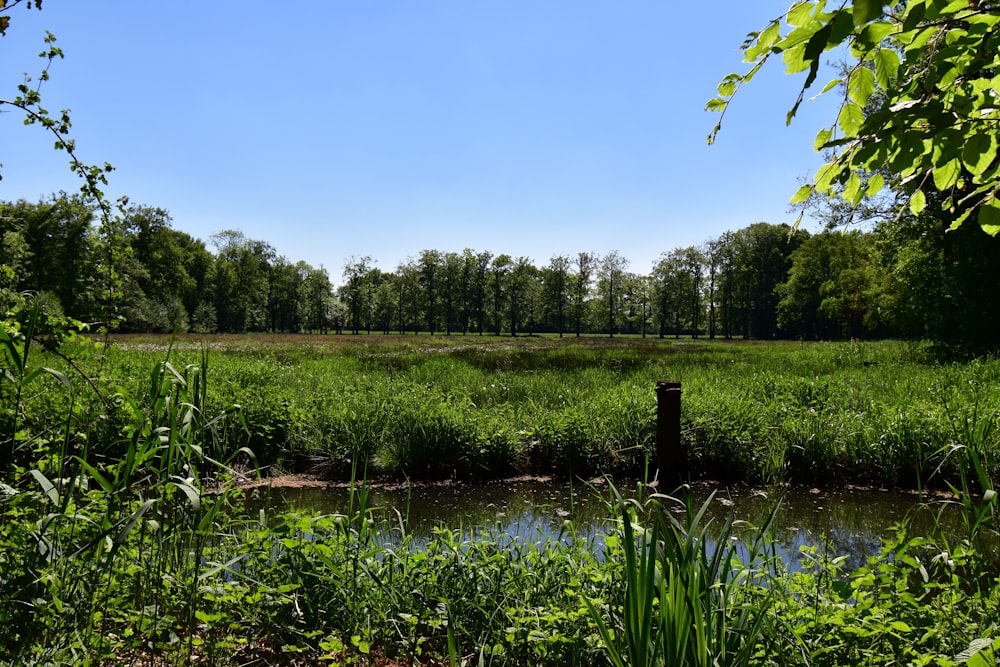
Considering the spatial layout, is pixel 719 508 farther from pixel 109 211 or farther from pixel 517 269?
pixel 517 269

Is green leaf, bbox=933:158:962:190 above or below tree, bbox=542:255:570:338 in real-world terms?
below

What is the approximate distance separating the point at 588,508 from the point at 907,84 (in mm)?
4695

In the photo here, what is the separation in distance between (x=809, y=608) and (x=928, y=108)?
206cm

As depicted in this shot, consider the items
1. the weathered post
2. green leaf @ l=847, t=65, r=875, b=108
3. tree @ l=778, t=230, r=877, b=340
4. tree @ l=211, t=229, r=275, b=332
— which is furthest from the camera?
tree @ l=211, t=229, r=275, b=332

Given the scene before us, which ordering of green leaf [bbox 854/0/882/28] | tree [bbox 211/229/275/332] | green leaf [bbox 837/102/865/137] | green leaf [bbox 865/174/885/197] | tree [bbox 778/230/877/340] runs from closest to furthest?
green leaf [bbox 854/0/882/28]
green leaf [bbox 837/102/865/137]
green leaf [bbox 865/174/885/197]
tree [bbox 778/230/877/340]
tree [bbox 211/229/275/332]

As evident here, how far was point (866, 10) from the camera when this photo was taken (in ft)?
4.24

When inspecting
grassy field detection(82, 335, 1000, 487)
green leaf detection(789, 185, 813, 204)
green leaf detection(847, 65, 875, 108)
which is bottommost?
grassy field detection(82, 335, 1000, 487)

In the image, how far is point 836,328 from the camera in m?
60.5

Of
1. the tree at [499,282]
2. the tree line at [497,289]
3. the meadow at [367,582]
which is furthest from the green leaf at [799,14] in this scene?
the tree at [499,282]

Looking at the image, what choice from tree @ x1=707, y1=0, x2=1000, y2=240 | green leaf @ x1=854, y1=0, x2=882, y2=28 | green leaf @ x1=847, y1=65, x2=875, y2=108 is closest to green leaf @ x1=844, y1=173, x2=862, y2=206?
tree @ x1=707, y1=0, x2=1000, y2=240

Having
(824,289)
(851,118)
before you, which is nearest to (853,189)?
(851,118)

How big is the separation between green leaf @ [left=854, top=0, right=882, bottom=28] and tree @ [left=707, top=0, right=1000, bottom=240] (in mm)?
68

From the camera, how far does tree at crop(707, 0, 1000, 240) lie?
1.60 meters

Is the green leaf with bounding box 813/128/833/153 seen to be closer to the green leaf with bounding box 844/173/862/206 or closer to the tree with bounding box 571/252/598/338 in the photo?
the green leaf with bounding box 844/173/862/206
